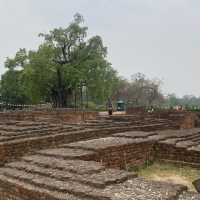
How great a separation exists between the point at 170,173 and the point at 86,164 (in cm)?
193

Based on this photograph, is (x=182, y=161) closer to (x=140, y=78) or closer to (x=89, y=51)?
(x=89, y=51)

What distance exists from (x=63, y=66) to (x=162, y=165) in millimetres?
16095

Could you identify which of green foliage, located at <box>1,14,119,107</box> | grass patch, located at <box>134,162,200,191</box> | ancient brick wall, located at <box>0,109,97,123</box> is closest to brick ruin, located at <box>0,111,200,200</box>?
grass patch, located at <box>134,162,200,191</box>

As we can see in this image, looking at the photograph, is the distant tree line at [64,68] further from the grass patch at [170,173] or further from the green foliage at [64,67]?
the grass patch at [170,173]

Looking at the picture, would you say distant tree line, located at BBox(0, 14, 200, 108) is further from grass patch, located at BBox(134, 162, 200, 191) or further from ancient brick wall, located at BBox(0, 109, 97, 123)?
grass patch, located at BBox(134, 162, 200, 191)

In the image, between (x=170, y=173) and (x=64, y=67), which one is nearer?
(x=170, y=173)

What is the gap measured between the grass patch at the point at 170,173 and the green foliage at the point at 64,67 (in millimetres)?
15184

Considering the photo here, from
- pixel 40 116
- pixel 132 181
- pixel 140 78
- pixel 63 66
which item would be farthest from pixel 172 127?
pixel 140 78

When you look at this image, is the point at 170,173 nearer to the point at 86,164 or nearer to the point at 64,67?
the point at 86,164

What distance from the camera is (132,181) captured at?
12.4ft

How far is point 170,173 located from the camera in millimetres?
5543

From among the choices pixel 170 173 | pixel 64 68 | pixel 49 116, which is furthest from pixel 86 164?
pixel 64 68

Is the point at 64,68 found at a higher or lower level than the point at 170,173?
higher

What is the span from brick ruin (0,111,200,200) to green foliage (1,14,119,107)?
1352 centimetres
